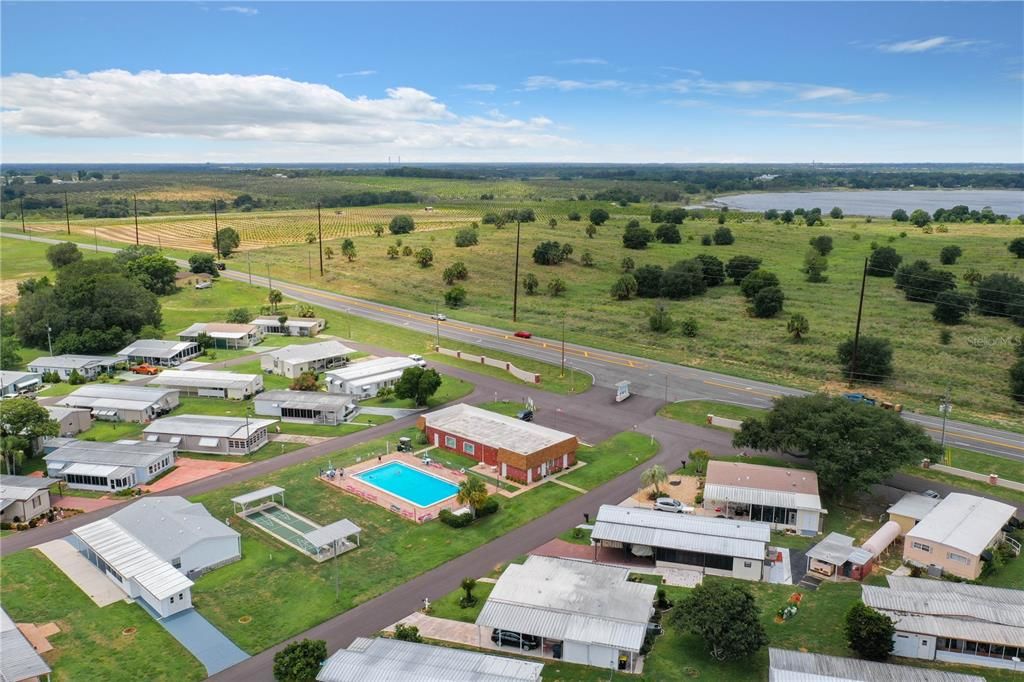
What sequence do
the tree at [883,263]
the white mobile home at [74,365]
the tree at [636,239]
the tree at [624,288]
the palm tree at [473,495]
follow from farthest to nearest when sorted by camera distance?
the tree at [636,239] → the tree at [883,263] → the tree at [624,288] → the white mobile home at [74,365] → the palm tree at [473,495]

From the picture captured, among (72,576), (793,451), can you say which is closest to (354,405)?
(72,576)

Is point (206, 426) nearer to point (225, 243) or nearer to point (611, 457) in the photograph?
point (611, 457)

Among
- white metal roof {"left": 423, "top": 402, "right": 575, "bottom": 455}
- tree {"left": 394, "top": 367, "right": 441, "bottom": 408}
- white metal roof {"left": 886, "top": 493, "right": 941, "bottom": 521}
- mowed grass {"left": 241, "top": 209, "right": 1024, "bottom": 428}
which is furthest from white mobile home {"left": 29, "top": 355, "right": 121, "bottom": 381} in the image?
white metal roof {"left": 886, "top": 493, "right": 941, "bottom": 521}

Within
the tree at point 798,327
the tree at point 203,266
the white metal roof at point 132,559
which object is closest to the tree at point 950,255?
the tree at point 798,327

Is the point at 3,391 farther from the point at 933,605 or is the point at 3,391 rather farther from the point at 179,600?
the point at 933,605

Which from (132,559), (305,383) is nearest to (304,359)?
(305,383)

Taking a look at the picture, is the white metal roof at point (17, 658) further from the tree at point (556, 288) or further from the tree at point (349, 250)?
the tree at point (349, 250)

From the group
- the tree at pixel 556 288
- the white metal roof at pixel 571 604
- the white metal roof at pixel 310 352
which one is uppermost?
the tree at pixel 556 288
